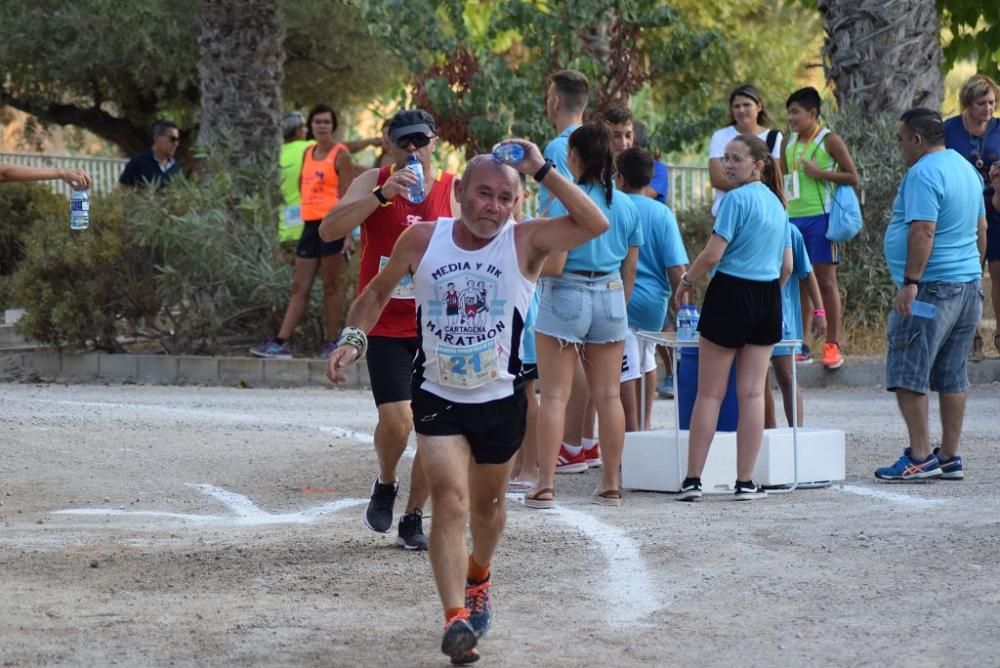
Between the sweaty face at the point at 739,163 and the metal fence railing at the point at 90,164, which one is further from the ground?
the metal fence railing at the point at 90,164

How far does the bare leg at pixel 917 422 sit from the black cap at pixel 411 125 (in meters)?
3.36

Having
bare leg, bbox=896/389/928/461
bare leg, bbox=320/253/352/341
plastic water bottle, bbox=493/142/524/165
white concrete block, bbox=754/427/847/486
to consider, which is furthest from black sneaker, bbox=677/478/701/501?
bare leg, bbox=320/253/352/341

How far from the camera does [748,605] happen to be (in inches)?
249

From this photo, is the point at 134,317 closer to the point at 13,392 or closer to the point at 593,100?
the point at 13,392

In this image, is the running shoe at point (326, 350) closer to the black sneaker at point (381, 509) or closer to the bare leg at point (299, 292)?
the bare leg at point (299, 292)

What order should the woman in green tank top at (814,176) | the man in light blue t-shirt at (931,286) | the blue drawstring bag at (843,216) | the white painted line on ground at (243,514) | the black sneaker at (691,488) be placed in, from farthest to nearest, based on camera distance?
the blue drawstring bag at (843,216) < the woman in green tank top at (814,176) < the man in light blue t-shirt at (931,286) < the black sneaker at (691,488) < the white painted line on ground at (243,514)

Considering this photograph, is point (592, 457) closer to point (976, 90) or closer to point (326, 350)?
point (976, 90)

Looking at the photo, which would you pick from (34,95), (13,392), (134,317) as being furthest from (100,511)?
(34,95)

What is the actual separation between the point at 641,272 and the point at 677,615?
13.4ft

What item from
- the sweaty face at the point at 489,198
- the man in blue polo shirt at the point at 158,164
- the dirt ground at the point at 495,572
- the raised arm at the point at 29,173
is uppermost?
the man in blue polo shirt at the point at 158,164

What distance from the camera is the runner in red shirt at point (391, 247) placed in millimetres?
7324

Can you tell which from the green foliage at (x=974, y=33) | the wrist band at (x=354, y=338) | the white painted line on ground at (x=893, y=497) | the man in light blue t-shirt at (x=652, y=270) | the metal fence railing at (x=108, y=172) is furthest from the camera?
the metal fence railing at (x=108, y=172)

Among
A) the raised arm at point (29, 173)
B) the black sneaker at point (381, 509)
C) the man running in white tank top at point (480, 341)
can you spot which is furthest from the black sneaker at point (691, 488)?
the raised arm at point (29, 173)

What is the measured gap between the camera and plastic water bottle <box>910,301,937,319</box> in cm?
918
